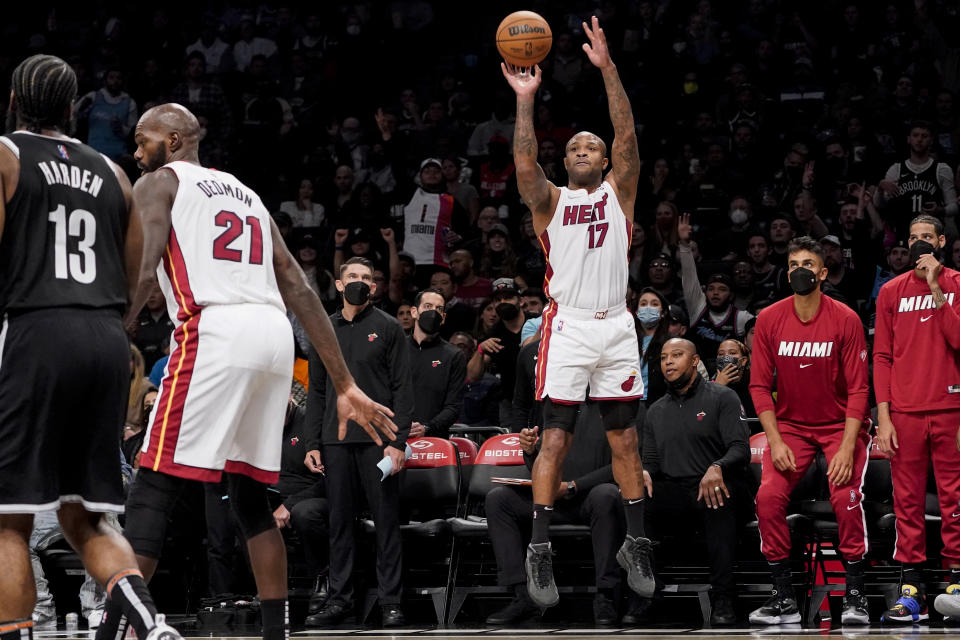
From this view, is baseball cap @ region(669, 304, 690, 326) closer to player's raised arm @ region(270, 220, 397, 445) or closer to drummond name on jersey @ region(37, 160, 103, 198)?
player's raised arm @ region(270, 220, 397, 445)

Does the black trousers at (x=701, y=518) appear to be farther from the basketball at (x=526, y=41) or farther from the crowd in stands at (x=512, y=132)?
the basketball at (x=526, y=41)

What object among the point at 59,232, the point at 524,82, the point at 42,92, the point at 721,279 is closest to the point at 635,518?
the point at 524,82

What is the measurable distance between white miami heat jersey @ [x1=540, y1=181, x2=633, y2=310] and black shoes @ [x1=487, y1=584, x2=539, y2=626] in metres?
2.30

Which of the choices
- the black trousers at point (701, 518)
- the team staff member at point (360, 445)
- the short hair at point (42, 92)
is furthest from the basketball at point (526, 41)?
the black trousers at point (701, 518)

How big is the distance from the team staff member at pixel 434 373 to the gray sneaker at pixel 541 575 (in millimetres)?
2747

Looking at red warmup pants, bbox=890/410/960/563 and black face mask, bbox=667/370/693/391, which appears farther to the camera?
black face mask, bbox=667/370/693/391

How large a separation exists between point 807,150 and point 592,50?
631 centimetres

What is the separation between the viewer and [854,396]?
27.2 feet

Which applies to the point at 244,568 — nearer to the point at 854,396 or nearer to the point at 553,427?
the point at 553,427

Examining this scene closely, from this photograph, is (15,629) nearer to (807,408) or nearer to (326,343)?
(326,343)

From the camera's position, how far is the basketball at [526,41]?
7094mm

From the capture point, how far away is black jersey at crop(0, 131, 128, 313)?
14.3 ft

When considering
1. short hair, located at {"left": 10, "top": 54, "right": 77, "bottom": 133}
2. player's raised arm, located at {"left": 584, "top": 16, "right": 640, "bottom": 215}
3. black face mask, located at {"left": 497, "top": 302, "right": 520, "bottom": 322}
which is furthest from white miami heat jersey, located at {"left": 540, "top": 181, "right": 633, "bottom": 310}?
short hair, located at {"left": 10, "top": 54, "right": 77, "bottom": 133}

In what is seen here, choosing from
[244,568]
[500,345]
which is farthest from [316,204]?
[244,568]
